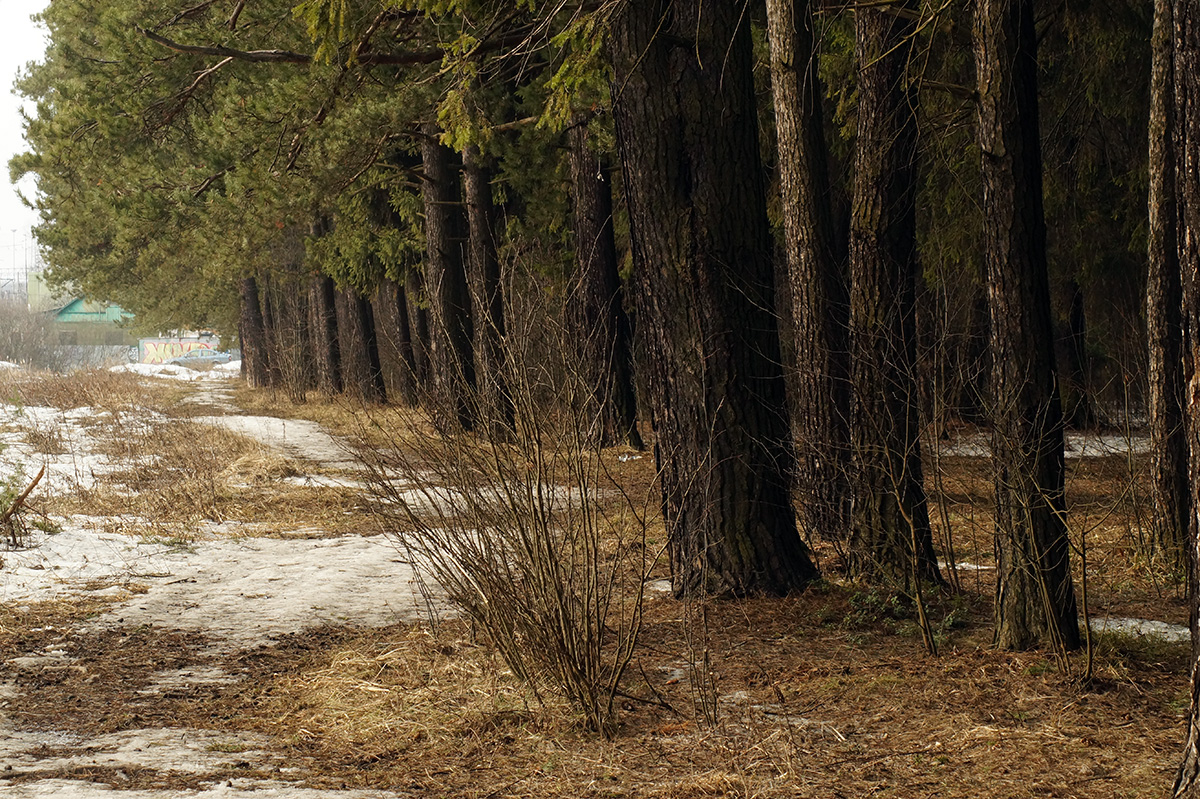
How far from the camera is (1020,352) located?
540cm

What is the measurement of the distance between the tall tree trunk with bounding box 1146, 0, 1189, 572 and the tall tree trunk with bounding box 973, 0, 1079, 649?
2.41 meters

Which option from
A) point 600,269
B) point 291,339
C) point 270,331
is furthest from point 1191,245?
point 270,331

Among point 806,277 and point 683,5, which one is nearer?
point 683,5

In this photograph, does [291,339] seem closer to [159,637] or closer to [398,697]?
[159,637]

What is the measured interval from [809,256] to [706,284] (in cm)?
201

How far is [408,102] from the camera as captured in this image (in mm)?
15328

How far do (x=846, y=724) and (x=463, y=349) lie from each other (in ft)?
46.2

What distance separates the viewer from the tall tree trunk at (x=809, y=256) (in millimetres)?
8406

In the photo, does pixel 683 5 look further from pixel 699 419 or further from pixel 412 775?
pixel 412 775

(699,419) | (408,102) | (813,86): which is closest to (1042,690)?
(699,419)

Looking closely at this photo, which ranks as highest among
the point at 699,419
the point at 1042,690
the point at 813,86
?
the point at 813,86

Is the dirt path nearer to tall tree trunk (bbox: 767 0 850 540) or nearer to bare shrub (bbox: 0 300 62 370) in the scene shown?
tall tree trunk (bbox: 767 0 850 540)

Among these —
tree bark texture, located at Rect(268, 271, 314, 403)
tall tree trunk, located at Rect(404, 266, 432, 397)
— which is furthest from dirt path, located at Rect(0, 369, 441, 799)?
tree bark texture, located at Rect(268, 271, 314, 403)

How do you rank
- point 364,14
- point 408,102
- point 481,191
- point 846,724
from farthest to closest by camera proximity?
point 481,191, point 408,102, point 364,14, point 846,724
